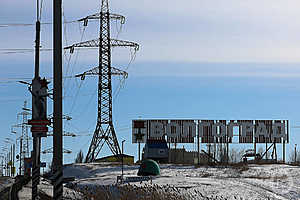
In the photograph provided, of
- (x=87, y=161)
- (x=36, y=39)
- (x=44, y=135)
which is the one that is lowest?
(x=87, y=161)

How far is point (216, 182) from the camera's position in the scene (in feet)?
120

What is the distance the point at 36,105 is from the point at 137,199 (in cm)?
592

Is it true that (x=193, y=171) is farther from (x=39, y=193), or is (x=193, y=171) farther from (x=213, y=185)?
(x=39, y=193)

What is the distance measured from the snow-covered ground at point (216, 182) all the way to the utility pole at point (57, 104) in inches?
357

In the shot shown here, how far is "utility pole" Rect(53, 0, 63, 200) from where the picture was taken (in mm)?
20156

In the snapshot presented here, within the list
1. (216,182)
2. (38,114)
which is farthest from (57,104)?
(216,182)

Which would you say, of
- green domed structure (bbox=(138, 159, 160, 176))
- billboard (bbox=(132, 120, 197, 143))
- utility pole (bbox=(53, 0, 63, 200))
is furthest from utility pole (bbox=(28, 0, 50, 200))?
billboard (bbox=(132, 120, 197, 143))

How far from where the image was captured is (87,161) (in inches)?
2682

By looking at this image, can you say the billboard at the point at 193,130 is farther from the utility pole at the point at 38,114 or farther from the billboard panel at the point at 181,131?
the utility pole at the point at 38,114

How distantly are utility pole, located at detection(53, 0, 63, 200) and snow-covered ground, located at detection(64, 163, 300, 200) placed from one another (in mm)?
9079

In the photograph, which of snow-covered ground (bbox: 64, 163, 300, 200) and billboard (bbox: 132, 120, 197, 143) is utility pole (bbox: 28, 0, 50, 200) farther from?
billboard (bbox: 132, 120, 197, 143)

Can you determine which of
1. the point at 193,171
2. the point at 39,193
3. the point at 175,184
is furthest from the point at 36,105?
the point at 193,171

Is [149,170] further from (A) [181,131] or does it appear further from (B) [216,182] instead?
(A) [181,131]

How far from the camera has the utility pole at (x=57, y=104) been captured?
20156 millimetres
